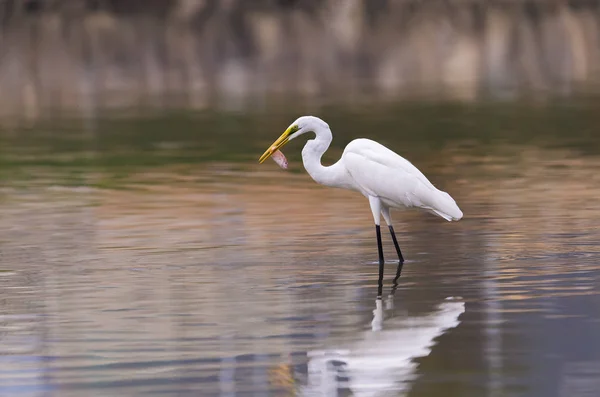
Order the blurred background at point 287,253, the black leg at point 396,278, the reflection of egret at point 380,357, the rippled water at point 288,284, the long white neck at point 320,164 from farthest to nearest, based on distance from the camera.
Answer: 1. the long white neck at point 320,164
2. the black leg at point 396,278
3. the blurred background at point 287,253
4. the rippled water at point 288,284
5. the reflection of egret at point 380,357

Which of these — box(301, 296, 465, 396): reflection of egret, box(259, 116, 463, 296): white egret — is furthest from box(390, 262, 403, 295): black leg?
box(301, 296, 465, 396): reflection of egret

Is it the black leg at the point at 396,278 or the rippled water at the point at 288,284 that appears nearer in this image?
the rippled water at the point at 288,284

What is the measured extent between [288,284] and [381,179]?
1441 millimetres

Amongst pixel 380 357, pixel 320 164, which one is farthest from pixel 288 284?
pixel 380 357

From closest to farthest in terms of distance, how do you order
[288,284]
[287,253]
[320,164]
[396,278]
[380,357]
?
1. [380,357]
2. [288,284]
3. [396,278]
4. [320,164]
5. [287,253]

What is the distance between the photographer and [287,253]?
14.1m

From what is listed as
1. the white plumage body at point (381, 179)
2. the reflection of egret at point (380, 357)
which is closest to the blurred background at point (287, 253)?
the reflection of egret at point (380, 357)

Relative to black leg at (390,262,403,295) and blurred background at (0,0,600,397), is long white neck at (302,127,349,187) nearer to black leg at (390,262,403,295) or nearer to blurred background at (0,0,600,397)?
blurred background at (0,0,600,397)

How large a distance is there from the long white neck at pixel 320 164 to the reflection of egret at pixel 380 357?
9.75 feet

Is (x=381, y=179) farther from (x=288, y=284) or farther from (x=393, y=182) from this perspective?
(x=288, y=284)

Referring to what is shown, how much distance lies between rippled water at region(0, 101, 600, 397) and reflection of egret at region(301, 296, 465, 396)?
0.07ft

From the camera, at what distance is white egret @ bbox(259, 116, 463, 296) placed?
13.1 meters

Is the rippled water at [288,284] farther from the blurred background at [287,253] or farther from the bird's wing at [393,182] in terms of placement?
the bird's wing at [393,182]

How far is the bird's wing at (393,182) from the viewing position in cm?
1310
